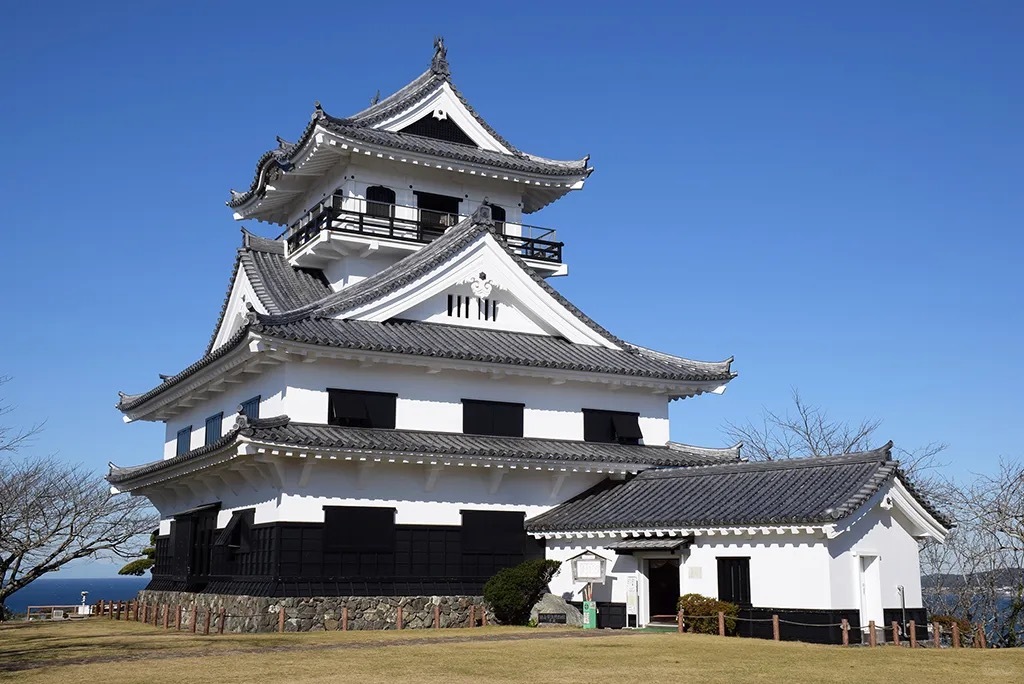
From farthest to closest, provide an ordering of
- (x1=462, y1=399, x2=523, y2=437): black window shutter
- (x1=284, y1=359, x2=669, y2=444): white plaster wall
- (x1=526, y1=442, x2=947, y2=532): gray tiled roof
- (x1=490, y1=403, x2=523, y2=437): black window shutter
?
1. (x1=490, y1=403, x2=523, y2=437): black window shutter
2. (x1=462, y1=399, x2=523, y2=437): black window shutter
3. (x1=284, y1=359, x2=669, y2=444): white plaster wall
4. (x1=526, y1=442, x2=947, y2=532): gray tiled roof

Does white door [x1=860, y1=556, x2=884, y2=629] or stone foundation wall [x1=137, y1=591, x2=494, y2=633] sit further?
stone foundation wall [x1=137, y1=591, x2=494, y2=633]

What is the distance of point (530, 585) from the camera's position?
86.7 feet

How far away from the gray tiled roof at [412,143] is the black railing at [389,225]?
209cm

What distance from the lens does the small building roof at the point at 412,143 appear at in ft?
111

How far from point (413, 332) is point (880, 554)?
45.1ft

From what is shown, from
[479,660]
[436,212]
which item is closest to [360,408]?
[436,212]

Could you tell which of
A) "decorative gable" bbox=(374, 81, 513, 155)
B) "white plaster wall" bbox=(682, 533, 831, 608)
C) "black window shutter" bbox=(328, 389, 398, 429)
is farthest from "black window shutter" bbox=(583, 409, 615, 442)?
"decorative gable" bbox=(374, 81, 513, 155)

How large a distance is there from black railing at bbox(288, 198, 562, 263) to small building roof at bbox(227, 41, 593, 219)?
203 cm

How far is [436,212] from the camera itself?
118ft

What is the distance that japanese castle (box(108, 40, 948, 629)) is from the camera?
24500mm

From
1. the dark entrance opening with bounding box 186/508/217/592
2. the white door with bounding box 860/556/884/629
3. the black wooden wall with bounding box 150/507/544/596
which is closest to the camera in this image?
the white door with bounding box 860/556/884/629

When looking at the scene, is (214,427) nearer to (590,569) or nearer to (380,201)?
(380,201)

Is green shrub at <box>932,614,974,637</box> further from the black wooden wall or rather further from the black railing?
the black railing

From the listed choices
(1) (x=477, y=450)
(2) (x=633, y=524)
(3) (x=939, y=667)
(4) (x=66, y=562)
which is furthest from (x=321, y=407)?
(4) (x=66, y=562)
